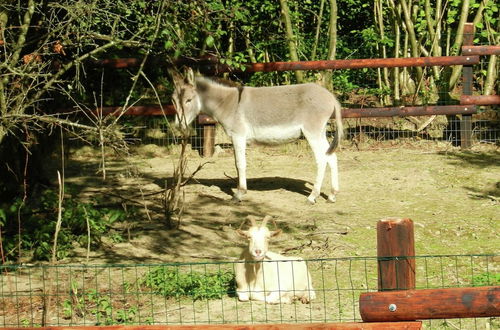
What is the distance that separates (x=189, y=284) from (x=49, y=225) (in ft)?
7.40

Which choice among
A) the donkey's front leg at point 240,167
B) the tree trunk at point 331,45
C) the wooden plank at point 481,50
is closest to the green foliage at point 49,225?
the donkey's front leg at point 240,167

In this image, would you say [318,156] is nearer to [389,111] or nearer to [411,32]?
[389,111]

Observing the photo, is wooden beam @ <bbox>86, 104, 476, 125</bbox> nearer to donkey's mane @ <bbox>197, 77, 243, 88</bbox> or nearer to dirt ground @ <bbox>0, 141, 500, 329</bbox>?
dirt ground @ <bbox>0, 141, 500, 329</bbox>

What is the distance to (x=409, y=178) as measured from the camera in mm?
11883

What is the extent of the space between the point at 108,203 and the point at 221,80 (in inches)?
90.9

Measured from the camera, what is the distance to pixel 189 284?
7.67m

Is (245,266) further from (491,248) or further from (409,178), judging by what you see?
(409,178)

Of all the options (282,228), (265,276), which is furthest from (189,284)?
(282,228)

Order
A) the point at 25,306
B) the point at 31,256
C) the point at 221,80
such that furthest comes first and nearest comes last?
the point at 221,80, the point at 31,256, the point at 25,306

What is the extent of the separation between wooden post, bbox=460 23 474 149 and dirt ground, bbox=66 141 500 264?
0.22m

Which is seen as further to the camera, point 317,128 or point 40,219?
point 317,128

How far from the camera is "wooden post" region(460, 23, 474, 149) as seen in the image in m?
13.3

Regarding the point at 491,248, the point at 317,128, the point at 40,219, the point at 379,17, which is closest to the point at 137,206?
the point at 40,219

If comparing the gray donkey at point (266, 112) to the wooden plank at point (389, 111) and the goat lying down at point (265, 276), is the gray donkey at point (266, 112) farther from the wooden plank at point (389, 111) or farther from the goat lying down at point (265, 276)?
the goat lying down at point (265, 276)
